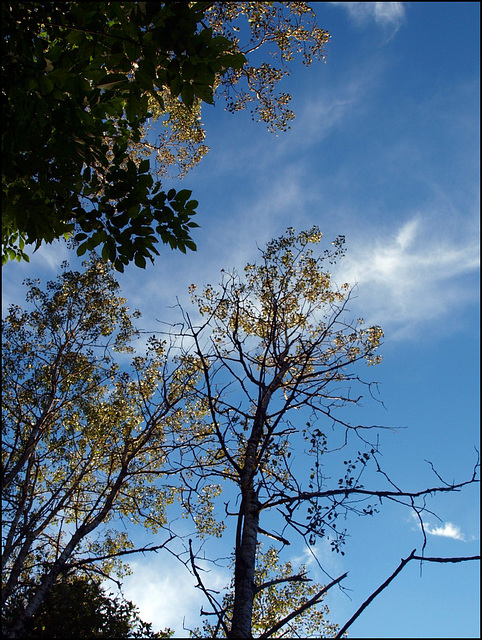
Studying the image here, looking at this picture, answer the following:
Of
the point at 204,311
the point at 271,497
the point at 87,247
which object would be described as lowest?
the point at 271,497

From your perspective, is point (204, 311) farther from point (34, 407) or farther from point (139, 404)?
point (34, 407)

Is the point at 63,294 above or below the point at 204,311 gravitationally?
above

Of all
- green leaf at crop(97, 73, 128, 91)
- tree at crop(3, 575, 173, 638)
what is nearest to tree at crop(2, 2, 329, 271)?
green leaf at crop(97, 73, 128, 91)

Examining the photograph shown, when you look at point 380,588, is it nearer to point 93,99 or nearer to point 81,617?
point 93,99

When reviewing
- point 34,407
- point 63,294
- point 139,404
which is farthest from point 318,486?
point 63,294

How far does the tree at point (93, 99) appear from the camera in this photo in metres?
3.84

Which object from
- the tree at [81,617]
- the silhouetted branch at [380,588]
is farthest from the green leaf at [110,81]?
the tree at [81,617]

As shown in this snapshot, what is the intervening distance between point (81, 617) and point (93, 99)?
11.1 m

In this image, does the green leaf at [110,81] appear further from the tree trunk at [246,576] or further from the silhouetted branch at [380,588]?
the silhouetted branch at [380,588]

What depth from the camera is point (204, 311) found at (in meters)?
10.5

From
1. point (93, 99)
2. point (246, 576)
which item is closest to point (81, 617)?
point (246, 576)

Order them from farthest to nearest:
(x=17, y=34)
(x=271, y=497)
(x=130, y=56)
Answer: (x=271, y=497) → (x=17, y=34) → (x=130, y=56)

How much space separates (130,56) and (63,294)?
937cm

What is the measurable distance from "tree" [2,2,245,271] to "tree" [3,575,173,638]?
27.6ft
